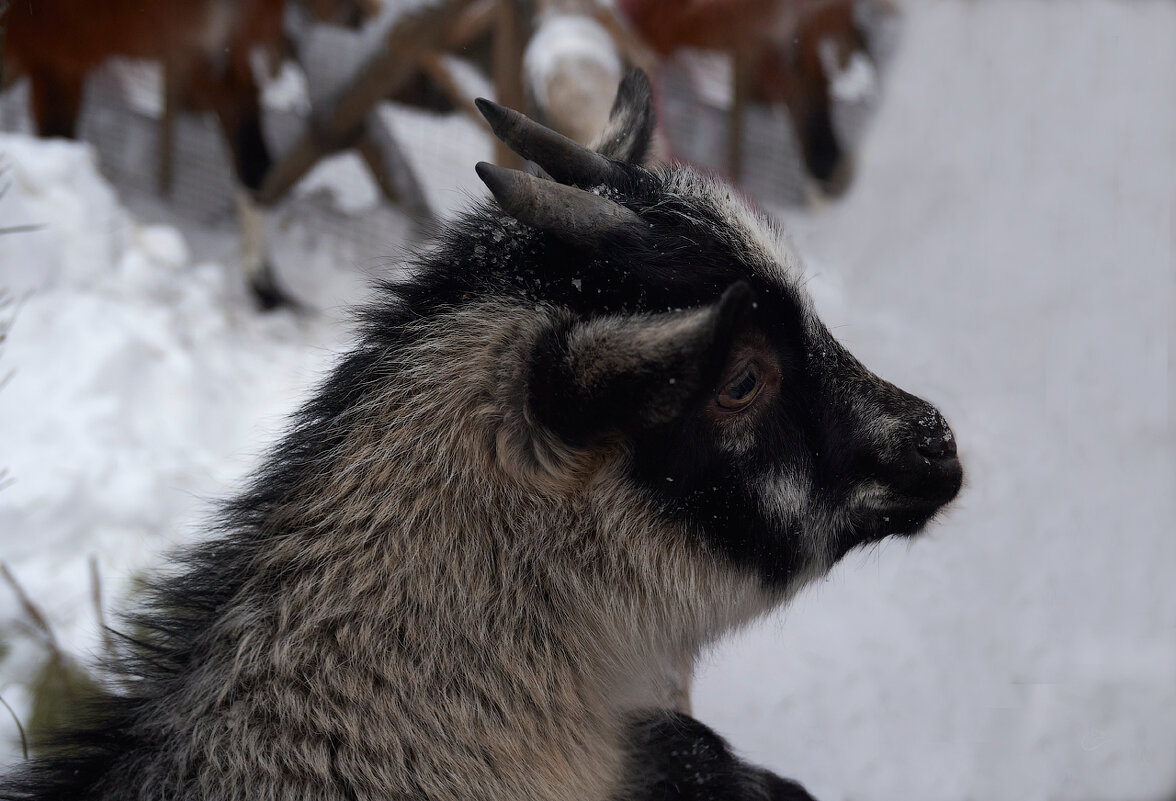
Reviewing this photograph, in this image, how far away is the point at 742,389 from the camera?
193 cm

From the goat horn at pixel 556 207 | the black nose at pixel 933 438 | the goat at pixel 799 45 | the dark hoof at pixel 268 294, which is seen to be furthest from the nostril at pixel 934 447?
the dark hoof at pixel 268 294

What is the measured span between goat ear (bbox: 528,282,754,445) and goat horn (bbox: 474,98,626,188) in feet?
1.41

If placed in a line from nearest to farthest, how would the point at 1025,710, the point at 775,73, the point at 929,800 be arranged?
the point at 929,800
the point at 1025,710
the point at 775,73

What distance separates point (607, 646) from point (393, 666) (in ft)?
1.54

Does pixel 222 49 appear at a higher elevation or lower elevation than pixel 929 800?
lower

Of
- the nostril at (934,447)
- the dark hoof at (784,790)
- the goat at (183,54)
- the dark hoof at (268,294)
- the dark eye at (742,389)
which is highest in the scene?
the nostril at (934,447)

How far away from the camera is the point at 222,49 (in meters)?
6.62

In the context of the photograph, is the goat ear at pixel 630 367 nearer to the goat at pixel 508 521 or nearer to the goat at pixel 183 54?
the goat at pixel 508 521

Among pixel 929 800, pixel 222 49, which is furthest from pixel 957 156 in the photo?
pixel 222 49

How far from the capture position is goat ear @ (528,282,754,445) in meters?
1.55

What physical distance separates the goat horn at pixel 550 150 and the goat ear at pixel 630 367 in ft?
1.41

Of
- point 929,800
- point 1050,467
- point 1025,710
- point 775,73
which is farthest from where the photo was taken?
point 775,73

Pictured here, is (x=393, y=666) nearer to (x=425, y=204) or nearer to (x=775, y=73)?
(x=425, y=204)

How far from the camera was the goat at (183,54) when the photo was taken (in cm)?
609
